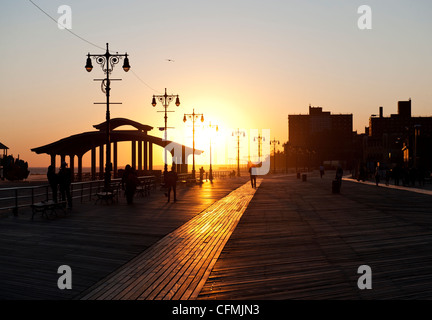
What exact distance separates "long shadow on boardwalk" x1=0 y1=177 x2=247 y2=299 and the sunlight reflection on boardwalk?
0.97ft

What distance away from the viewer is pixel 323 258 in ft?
29.6

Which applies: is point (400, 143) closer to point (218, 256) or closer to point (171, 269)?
point (218, 256)

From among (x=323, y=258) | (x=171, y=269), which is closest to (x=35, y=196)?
(x=171, y=269)

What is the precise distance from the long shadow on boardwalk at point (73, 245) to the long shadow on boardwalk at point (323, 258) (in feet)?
6.60

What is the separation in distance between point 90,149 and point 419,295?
6136 centimetres

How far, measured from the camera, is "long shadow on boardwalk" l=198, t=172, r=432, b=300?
261 inches

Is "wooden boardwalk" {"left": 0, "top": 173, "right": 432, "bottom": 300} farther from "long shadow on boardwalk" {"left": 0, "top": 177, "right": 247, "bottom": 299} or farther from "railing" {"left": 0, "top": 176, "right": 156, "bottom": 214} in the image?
"railing" {"left": 0, "top": 176, "right": 156, "bottom": 214}

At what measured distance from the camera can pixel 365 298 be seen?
20.4ft

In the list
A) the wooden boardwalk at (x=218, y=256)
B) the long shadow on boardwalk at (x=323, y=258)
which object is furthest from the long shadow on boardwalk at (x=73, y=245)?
the long shadow on boardwalk at (x=323, y=258)

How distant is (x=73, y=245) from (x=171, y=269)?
343 centimetres

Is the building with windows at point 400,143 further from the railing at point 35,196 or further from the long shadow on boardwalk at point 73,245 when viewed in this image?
the long shadow on boardwalk at point 73,245

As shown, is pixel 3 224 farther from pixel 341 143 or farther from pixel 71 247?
pixel 341 143

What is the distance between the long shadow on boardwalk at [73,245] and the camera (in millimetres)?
7148
